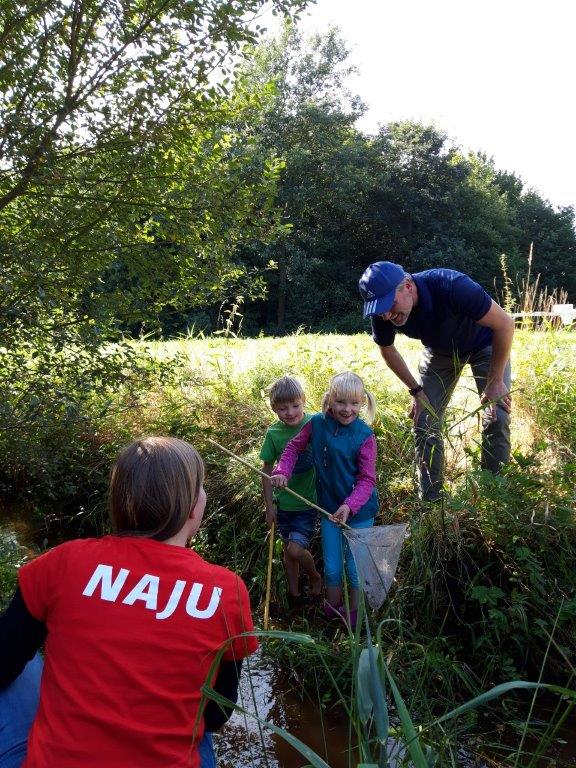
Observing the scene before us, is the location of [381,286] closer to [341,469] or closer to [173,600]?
[341,469]

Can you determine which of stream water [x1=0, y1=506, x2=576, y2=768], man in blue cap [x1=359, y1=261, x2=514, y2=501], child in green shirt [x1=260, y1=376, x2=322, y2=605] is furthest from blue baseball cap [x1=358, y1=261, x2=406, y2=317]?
stream water [x1=0, y1=506, x2=576, y2=768]

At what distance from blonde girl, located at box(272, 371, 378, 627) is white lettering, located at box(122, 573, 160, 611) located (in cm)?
223

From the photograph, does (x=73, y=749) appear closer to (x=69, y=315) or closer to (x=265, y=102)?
(x=69, y=315)

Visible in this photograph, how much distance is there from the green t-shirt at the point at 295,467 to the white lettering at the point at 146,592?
2.80 m

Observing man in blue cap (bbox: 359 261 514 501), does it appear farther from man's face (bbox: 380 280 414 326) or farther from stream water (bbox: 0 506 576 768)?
stream water (bbox: 0 506 576 768)

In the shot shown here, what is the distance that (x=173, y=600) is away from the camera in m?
1.39

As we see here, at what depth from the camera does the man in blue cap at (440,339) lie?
12.0ft

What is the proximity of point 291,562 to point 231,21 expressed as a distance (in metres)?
3.19

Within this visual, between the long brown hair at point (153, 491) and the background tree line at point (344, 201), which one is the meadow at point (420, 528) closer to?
the long brown hair at point (153, 491)

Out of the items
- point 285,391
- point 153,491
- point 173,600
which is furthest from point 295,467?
point 173,600

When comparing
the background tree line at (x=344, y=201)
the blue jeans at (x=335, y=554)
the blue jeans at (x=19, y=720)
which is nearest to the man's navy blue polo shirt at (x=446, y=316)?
the blue jeans at (x=335, y=554)

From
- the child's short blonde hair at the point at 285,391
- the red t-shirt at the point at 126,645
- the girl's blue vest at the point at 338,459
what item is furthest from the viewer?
the child's short blonde hair at the point at 285,391

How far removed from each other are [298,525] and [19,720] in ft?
9.12

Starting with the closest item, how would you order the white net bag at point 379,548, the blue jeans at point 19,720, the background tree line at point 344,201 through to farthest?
the blue jeans at point 19,720
the white net bag at point 379,548
the background tree line at point 344,201
